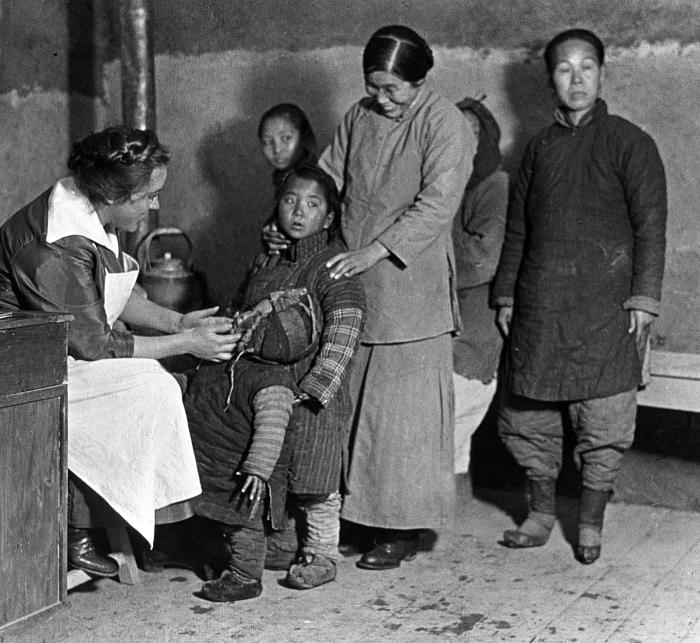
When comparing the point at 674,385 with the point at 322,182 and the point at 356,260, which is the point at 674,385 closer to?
the point at 356,260

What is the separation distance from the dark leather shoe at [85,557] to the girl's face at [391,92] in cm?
184

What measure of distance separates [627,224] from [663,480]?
→ 1396mm

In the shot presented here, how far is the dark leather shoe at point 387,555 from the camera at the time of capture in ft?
14.2

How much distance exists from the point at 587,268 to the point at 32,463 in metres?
2.30

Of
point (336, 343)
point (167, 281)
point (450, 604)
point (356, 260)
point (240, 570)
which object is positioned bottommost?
point (450, 604)

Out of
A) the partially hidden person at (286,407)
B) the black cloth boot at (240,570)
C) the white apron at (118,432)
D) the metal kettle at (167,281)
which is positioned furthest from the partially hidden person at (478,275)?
the white apron at (118,432)

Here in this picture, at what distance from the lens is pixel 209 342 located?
3.82 metres

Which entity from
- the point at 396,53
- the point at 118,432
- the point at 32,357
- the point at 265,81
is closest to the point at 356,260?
the point at 396,53

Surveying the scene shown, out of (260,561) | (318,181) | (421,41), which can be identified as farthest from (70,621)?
(421,41)

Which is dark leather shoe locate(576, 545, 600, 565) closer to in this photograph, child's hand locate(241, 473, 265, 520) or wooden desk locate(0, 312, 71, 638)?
child's hand locate(241, 473, 265, 520)

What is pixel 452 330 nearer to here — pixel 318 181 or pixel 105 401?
pixel 318 181

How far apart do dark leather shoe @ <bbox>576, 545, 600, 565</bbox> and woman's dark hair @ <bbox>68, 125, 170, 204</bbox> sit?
218 cm

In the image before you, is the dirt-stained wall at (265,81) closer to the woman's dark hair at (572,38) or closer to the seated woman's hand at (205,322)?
the woman's dark hair at (572,38)

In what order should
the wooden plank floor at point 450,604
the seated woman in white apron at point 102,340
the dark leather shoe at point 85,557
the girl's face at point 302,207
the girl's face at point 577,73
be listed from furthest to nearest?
the girl's face at point 577,73 < the girl's face at point 302,207 < the dark leather shoe at point 85,557 < the wooden plank floor at point 450,604 < the seated woman in white apron at point 102,340
